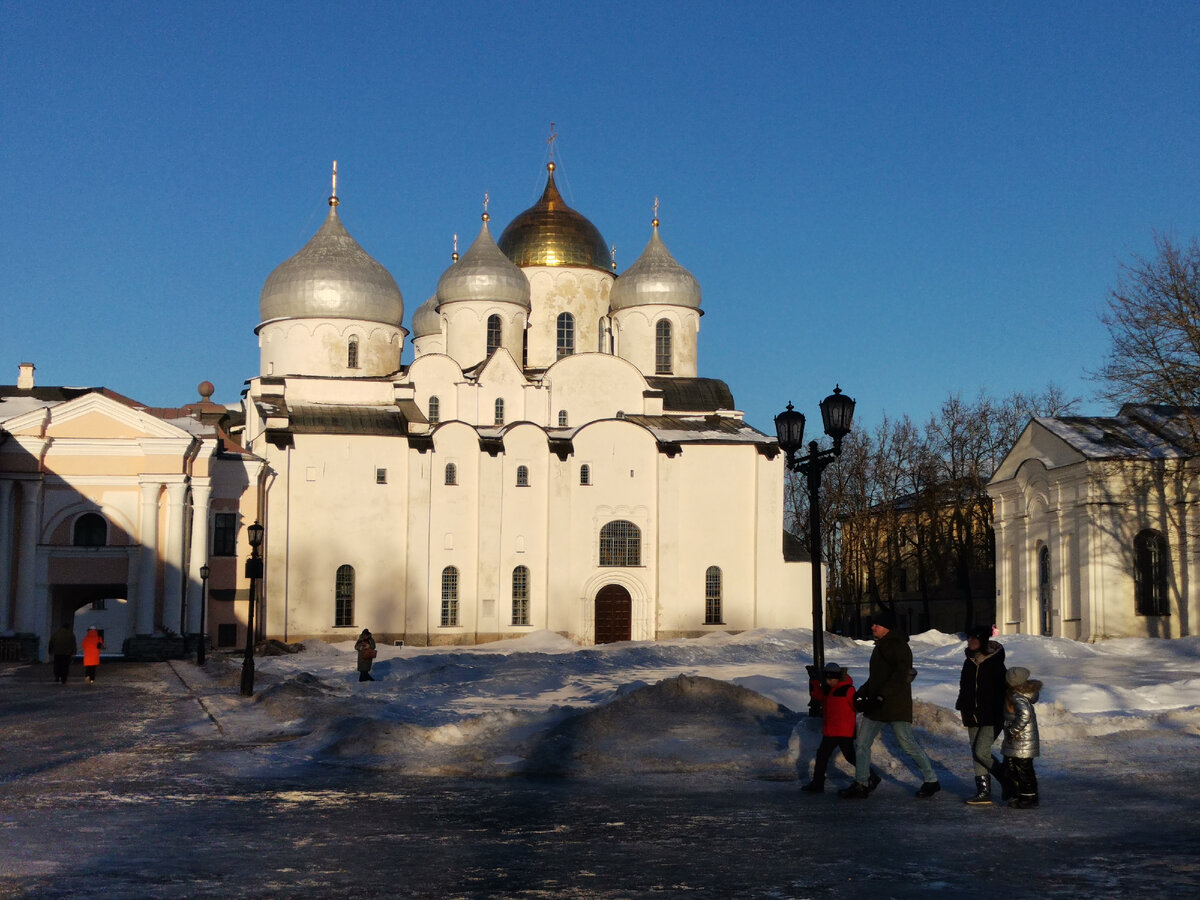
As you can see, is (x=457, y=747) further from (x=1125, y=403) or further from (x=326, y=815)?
(x=1125, y=403)

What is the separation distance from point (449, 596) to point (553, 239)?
14.9 meters

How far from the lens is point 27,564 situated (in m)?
40.6

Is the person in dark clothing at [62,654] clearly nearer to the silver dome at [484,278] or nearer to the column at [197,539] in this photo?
the column at [197,539]

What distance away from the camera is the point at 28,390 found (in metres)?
51.0

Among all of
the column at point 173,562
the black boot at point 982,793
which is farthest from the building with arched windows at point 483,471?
the black boot at point 982,793

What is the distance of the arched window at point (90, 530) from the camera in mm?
41375

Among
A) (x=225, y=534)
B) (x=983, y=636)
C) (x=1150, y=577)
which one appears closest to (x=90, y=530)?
(x=225, y=534)

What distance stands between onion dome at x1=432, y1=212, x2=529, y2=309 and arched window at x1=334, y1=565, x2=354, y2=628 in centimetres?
1115

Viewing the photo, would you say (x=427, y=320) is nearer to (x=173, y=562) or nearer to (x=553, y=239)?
(x=553, y=239)

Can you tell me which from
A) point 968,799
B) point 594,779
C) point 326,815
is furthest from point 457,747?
point 968,799

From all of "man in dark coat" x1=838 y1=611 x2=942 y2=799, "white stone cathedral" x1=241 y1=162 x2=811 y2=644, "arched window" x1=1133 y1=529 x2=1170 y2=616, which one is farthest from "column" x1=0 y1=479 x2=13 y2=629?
"man in dark coat" x1=838 y1=611 x2=942 y2=799

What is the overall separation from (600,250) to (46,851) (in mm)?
47688

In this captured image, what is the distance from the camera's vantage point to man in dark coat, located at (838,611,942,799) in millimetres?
12539

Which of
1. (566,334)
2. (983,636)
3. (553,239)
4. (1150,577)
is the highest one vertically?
(553,239)
